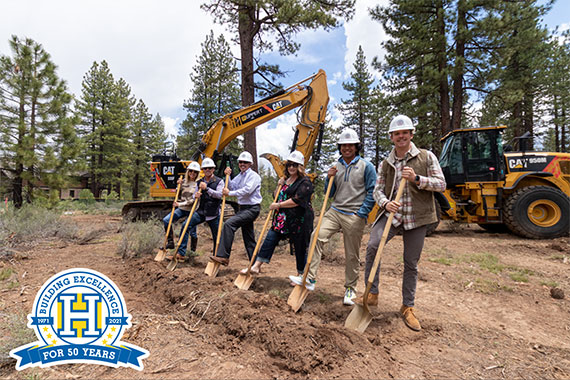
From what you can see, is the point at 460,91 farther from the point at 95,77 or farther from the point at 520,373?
the point at 95,77

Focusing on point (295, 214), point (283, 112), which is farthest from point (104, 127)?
point (295, 214)

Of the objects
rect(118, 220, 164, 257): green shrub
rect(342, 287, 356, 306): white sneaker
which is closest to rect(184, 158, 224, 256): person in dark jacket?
rect(118, 220, 164, 257): green shrub

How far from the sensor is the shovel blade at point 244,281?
3.92 meters

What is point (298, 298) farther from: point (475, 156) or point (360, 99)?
point (360, 99)

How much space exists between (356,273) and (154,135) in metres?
35.0

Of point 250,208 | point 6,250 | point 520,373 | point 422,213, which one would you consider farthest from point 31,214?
point 520,373

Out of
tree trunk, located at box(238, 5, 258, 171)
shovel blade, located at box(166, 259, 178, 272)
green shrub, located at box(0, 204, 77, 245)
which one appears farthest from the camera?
tree trunk, located at box(238, 5, 258, 171)

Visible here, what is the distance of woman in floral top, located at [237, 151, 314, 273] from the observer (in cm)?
389

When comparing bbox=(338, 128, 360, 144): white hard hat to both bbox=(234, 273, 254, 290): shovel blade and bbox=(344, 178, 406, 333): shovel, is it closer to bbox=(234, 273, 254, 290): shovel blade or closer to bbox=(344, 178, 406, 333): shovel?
bbox=(344, 178, 406, 333): shovel

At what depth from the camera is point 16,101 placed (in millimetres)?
9047

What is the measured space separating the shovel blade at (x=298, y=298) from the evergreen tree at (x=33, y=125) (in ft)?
31.0

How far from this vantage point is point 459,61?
1127 cm

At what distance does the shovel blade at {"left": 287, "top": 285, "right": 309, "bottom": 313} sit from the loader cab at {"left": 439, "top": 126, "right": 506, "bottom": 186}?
6877 millimetres

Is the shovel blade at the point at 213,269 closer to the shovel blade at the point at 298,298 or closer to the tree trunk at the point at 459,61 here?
the shovel blade at the point at 298,298
